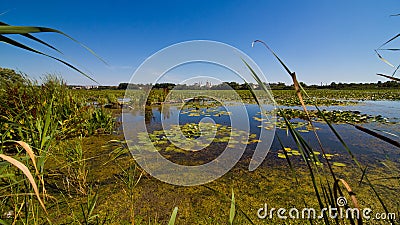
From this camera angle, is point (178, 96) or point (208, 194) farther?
point (178, 96)

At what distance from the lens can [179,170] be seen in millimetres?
2211

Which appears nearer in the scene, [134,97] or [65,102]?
[65,102]

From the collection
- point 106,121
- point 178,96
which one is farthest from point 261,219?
point 178,96

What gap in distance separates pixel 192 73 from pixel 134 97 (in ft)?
22.5

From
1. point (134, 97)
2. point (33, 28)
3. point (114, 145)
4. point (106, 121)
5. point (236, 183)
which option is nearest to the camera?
point (33, 28)

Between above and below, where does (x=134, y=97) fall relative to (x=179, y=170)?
above

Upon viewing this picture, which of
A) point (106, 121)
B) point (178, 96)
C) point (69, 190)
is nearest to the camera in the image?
point (69, 190)

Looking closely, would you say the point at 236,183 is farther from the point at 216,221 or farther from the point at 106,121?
the point at 106,121

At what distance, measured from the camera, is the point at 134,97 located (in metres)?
8.34

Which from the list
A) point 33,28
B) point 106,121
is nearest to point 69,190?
point 33,28

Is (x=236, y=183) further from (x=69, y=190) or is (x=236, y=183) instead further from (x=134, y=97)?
(x=134, y=97)

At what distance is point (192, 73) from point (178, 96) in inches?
355

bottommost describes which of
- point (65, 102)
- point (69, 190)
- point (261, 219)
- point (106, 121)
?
point (261, 219)

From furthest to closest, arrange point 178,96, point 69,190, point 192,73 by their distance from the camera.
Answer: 1. point 178,96
2. point 192,73
3. point 69,190
